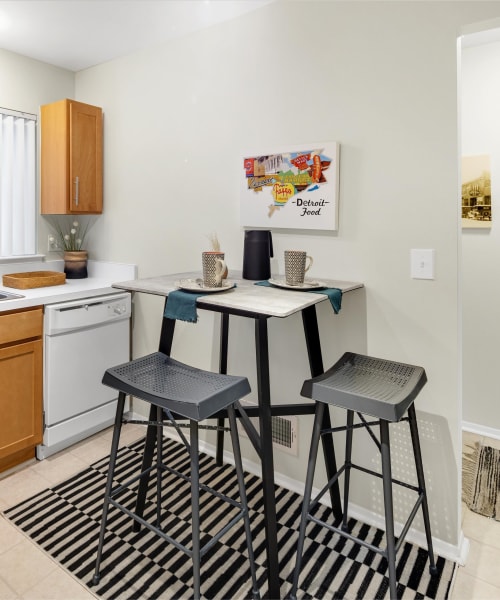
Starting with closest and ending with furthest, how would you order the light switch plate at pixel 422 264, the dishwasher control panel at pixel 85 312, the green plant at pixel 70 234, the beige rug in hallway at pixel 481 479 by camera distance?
1. the light switch plate at pixel 422 264
2. the beige rug in hallway at pixel 481 479
3. the dishwasher control panel at pixel 85 312
4. the green plant at pixel 70 234

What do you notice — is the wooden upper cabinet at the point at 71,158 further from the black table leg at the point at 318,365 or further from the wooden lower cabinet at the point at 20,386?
the black table leg at the point at 318,365

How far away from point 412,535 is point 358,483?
29 centimetres

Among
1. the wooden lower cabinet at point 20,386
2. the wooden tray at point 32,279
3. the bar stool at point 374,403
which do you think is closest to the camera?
the bar stool at point 374,403

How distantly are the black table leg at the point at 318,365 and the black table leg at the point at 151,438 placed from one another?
58cm

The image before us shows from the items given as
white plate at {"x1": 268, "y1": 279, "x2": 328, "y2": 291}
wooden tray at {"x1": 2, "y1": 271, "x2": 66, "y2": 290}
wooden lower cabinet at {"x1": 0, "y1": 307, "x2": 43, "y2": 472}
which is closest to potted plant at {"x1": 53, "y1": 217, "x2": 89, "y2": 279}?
wooden tray at {"x1": 2, "y1": 271, "x2": 66, "y2": 290}

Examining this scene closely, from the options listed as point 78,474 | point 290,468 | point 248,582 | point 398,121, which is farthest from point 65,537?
point 398,121

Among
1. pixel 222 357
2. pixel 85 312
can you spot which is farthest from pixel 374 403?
pixel 85 312

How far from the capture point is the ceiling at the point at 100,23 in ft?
6.88

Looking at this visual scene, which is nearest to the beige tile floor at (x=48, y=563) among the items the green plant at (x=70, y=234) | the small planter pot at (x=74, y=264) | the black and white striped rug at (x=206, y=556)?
the black and white striped rug at (x=206, y=556)

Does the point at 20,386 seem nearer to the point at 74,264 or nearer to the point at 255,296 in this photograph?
the point at 74,264

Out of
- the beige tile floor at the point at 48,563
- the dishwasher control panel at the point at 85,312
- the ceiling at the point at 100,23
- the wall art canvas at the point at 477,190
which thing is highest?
the ceiling at the point at 100,23

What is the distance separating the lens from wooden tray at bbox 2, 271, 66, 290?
2.54m

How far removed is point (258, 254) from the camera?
6.48 feet

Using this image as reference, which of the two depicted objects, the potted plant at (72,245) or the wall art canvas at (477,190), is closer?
the wall art canvas at (477,190)
